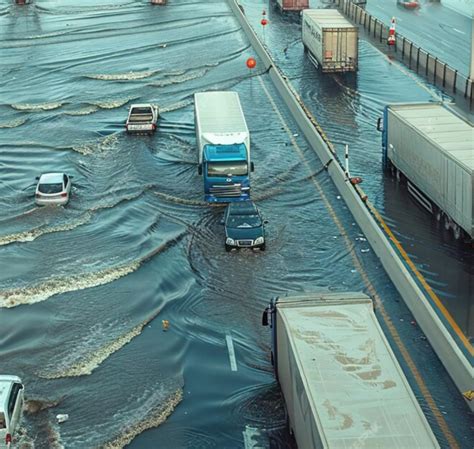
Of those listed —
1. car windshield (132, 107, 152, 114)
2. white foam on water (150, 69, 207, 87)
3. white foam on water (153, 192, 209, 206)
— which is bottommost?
white foam on water (153, 192, 209, 206)

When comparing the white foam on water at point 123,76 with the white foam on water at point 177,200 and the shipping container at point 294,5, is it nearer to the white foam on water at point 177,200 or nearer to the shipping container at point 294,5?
the shipping container at point 294,5

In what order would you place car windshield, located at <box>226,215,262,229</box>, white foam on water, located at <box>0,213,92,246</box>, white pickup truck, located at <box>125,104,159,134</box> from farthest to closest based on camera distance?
1. white pickup truck, located at <box>125,104,159,134</box>
2. white foam on water, located at <box>0,213,92,246</box>
3. car windshield, located at <box>226,215,262,229</box>

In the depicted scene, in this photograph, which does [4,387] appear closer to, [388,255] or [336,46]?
[388,255]

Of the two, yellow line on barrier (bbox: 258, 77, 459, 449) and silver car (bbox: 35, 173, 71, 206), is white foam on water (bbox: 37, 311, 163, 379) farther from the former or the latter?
silver car (bbox: 35, 173, 71, 206)

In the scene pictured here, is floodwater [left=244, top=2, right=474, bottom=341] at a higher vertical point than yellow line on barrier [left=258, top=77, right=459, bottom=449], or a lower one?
higher

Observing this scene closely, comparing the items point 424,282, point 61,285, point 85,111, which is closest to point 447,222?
point 424,282

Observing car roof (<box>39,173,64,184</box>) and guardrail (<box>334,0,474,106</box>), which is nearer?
car roof (<box>39,173,64,184</box>)

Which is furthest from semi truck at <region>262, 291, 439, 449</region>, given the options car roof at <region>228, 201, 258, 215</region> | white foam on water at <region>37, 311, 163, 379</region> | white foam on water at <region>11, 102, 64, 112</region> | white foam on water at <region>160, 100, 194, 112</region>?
white foam on water at <region>11, 102, 64, 112</region>

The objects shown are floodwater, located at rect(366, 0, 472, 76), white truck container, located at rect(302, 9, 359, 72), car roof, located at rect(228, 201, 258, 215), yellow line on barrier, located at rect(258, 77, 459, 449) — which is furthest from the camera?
floodwater, located at rect(366, 0, 472, 76)
